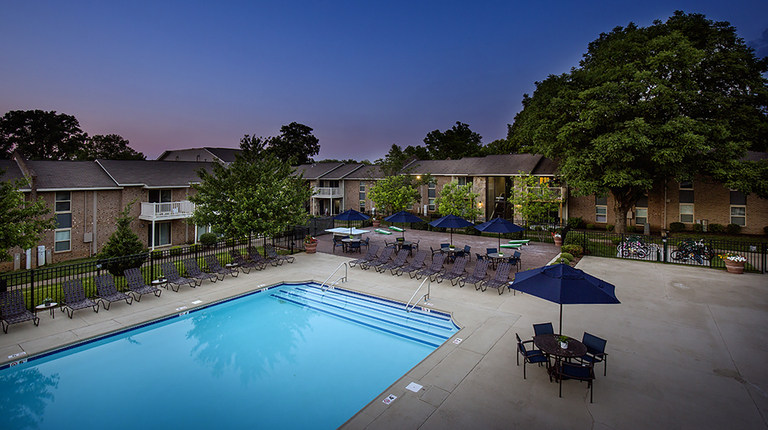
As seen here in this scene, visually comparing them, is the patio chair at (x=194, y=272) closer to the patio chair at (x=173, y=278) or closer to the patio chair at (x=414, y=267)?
the patio chair at (x=173, y=278)

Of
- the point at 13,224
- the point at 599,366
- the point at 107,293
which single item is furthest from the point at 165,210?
the point at 599,366

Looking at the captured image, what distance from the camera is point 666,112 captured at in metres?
24.0

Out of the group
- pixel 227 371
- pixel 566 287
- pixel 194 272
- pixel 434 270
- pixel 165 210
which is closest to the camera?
pixel 566 287

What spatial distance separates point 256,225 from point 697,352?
1631cm

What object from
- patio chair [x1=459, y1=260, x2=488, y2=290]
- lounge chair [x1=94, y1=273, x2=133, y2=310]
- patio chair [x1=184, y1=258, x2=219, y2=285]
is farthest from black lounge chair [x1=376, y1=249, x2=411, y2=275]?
lounge chair [x1=94, y1=273, x2=133, y2=310]

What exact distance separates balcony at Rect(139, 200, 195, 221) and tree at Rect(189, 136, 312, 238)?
1044cm

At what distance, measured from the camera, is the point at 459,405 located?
249 inches

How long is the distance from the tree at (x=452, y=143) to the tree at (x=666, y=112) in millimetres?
50613

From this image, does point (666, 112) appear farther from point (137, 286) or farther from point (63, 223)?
point (63, 223)

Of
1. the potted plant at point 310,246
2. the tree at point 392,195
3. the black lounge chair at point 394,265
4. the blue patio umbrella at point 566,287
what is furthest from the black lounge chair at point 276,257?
the tree at point 392,195

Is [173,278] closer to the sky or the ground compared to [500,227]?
closer to the ground

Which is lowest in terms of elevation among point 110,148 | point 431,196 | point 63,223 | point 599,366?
point 599,366

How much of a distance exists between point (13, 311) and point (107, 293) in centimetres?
228

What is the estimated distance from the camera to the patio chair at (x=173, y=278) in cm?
1373
